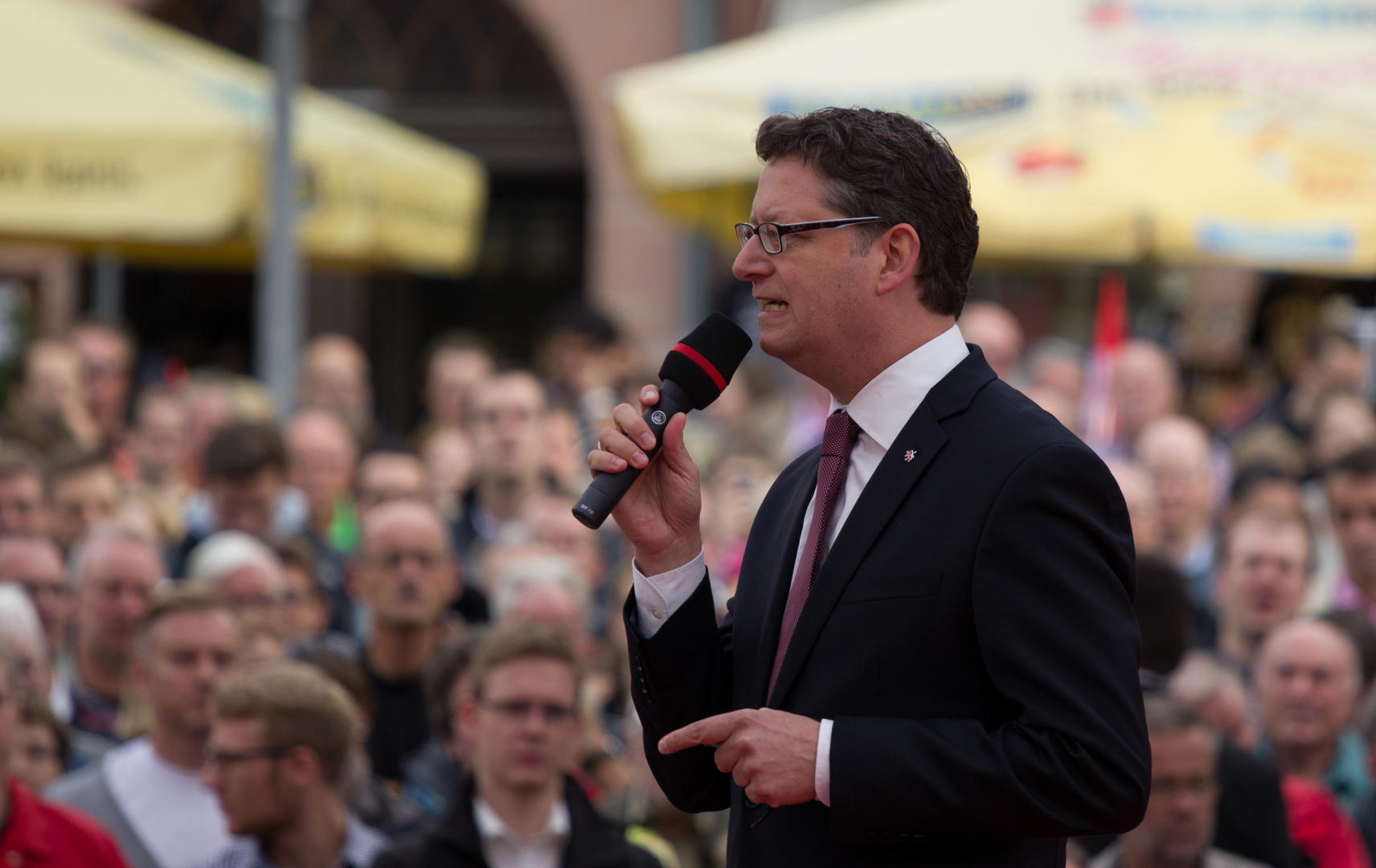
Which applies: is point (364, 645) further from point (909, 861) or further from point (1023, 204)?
point (909, 861)

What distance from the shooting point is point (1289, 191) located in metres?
6.44

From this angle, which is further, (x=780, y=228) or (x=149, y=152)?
(x=149, y=152)

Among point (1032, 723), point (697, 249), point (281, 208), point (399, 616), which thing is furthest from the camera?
point (697, 249)

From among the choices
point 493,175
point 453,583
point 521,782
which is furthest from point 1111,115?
point 493,175

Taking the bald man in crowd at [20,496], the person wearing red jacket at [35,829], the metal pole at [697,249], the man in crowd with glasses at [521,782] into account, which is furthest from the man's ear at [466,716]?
the metal pole at [697,249]

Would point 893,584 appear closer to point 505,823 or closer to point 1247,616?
point 505,823

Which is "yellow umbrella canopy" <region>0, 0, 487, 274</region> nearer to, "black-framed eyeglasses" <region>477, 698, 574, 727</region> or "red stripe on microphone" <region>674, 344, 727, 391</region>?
"black-framed eyeglasses" <region>477, 698, 574, 727</region>

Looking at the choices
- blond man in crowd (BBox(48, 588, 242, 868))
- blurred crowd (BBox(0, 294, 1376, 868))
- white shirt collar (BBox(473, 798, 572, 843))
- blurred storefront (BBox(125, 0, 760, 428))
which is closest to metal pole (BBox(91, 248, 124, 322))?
blurred storefront (BBox(125, 0, 760, 428))

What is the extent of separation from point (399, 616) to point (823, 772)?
402 centimetres

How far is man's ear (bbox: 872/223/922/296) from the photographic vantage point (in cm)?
226

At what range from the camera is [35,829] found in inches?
161

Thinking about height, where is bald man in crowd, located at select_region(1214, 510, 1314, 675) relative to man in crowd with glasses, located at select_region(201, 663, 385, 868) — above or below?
above

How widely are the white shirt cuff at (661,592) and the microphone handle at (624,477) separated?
15 cm

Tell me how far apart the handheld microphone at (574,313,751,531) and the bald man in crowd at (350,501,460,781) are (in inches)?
131
